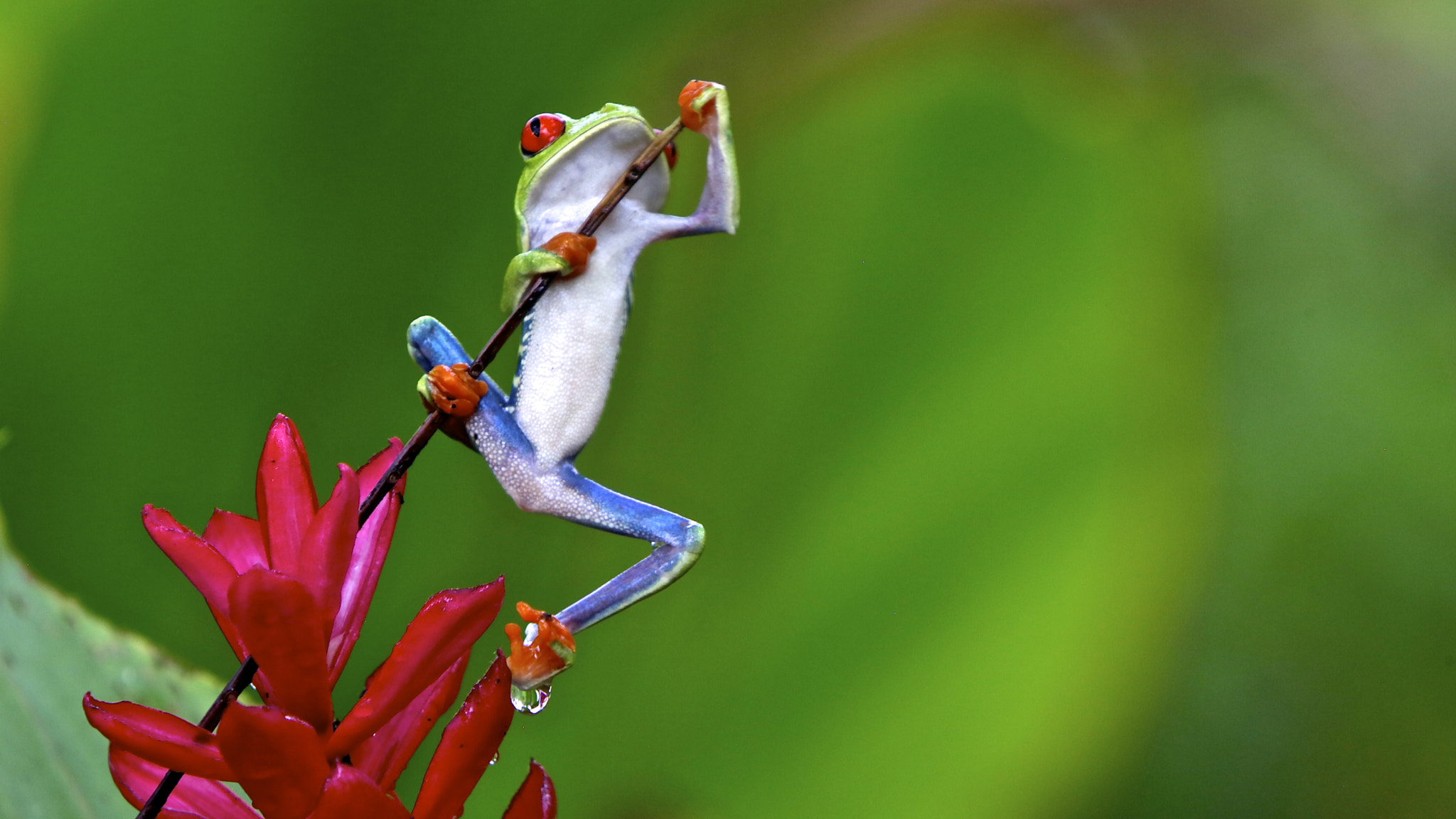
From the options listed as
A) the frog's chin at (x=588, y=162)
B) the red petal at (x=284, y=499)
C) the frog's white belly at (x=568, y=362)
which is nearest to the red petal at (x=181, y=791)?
the red petal at (x=284, y=499)

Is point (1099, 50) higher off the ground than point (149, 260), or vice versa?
point (1099, 50)

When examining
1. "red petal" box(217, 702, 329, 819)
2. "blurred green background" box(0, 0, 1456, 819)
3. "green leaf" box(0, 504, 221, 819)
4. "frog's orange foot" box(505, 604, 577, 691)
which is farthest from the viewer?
"blurred green background" box(0, 0, 1456, 819)

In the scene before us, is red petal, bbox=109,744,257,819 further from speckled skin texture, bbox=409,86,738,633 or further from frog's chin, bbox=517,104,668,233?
frog's chin, bbox=517,104,668,233

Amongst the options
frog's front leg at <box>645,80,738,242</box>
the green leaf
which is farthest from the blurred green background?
frog's front leg at <box>645,80,738,242</box>

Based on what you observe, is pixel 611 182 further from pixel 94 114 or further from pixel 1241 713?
pixel 1241 713

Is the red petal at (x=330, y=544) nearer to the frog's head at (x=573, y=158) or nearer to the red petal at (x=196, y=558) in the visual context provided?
the red petal at (x=196, y=558)

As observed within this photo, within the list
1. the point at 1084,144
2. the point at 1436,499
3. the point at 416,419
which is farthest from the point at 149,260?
the point at 1436,499
